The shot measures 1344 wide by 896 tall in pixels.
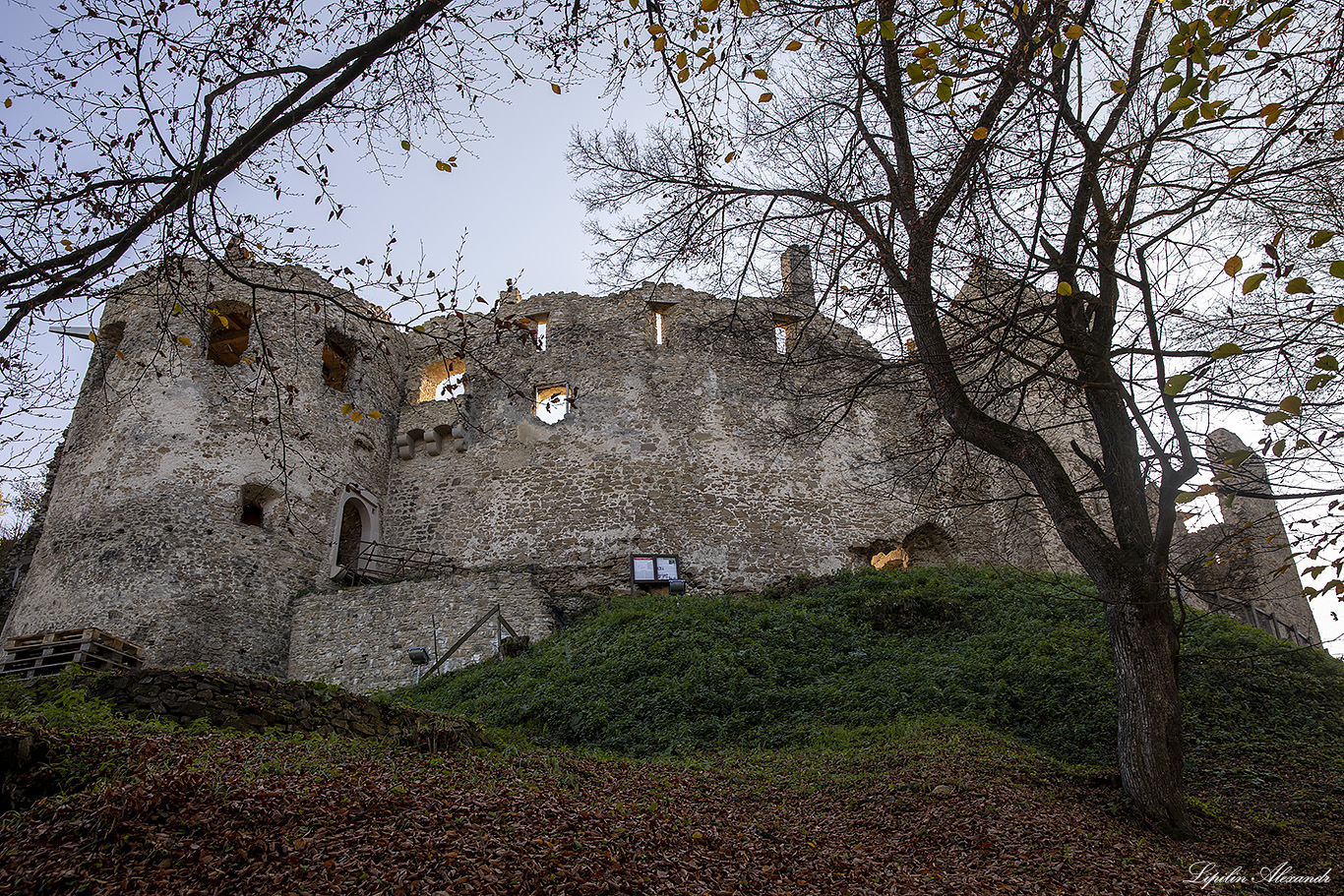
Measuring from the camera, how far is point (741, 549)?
16.0 m

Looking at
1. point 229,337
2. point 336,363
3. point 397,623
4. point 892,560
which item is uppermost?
point 229,337

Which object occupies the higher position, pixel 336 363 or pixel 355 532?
pixel 336 363

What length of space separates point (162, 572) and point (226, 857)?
1095 cm

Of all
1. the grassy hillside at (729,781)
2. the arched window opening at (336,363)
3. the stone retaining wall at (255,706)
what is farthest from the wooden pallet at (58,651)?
the arched window opening at (336,363)

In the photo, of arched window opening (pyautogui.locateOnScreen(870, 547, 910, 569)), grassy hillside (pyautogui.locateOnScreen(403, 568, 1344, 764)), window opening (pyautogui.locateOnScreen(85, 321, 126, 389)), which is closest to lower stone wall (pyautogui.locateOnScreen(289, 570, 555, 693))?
grassy hillside (pyautogui.locateOnScreen(403, 568, 1344, 764))

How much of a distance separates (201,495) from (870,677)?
10822 mm

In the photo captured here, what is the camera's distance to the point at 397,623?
13492 millimetres

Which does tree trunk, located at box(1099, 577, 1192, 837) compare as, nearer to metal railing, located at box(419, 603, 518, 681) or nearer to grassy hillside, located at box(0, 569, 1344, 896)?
grassy hillside, located at box(0, 569, 1344, 896)

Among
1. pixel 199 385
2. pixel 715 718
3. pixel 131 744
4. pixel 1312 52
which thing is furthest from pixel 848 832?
pixel 199 385

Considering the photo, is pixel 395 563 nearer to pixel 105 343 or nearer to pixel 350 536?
pixel 350 536

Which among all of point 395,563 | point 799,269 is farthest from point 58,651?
point 799,269

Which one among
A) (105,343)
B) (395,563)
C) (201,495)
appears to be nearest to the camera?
(201,495)

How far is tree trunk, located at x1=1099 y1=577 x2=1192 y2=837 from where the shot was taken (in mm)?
Result: 5836

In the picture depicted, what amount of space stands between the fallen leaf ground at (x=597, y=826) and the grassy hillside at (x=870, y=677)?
1.19m
